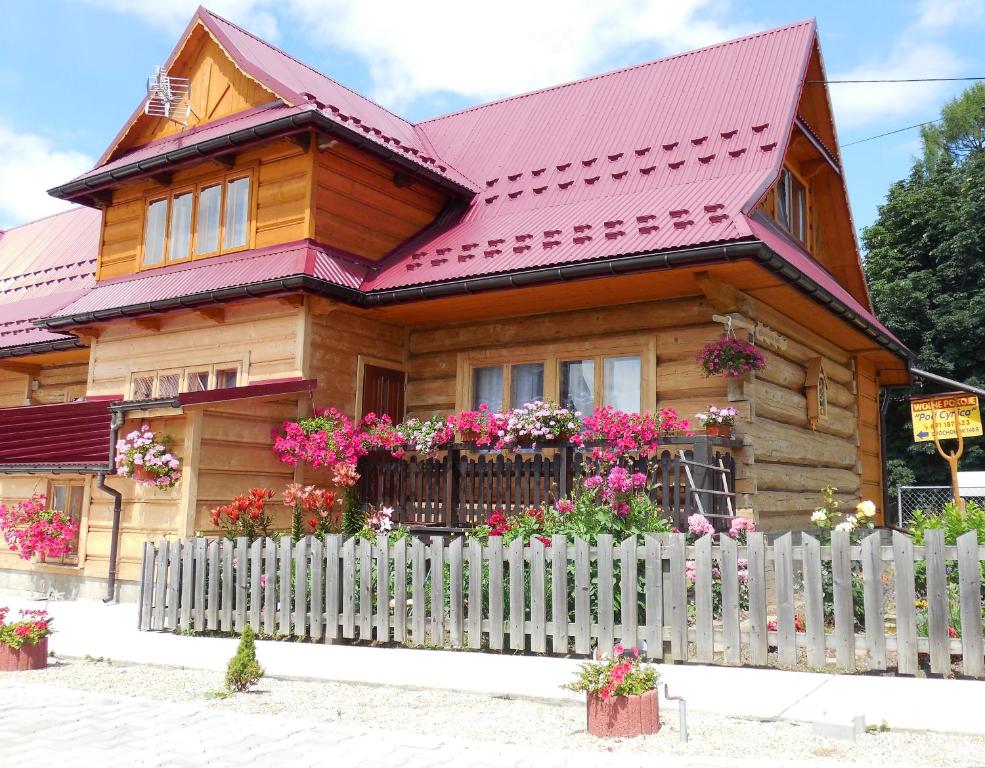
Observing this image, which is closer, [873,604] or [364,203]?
[873,604]

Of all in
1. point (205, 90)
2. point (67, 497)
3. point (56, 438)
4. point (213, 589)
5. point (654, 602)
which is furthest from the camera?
point (205, 90)

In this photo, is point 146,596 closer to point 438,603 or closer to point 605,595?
point 438,603

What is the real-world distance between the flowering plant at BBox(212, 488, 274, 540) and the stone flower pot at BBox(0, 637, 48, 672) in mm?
3088

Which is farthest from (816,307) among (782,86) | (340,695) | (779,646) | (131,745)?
(131,745)

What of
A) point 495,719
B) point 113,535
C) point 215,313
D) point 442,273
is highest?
point 442,273

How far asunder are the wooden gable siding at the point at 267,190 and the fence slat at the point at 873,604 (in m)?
8.69

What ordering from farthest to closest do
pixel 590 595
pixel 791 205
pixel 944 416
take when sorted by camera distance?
pixel 944 416, pixel 791 205, pixel 590 595

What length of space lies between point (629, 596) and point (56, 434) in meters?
8.82

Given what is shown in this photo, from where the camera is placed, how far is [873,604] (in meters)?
7.18

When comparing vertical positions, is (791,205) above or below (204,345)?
above

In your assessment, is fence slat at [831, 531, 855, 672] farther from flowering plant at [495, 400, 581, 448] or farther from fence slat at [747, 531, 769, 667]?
flowering plant at [495, 400, 581, 448]

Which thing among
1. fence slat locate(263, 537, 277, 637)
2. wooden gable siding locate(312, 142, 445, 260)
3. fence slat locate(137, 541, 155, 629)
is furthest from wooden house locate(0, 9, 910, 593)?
fence slat locate(263, 537, 277, 637)

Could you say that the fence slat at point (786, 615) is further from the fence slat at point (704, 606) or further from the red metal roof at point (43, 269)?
the red metal roof at point (43, 269)

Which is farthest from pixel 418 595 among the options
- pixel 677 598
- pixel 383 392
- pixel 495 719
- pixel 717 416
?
pixel 383 392
